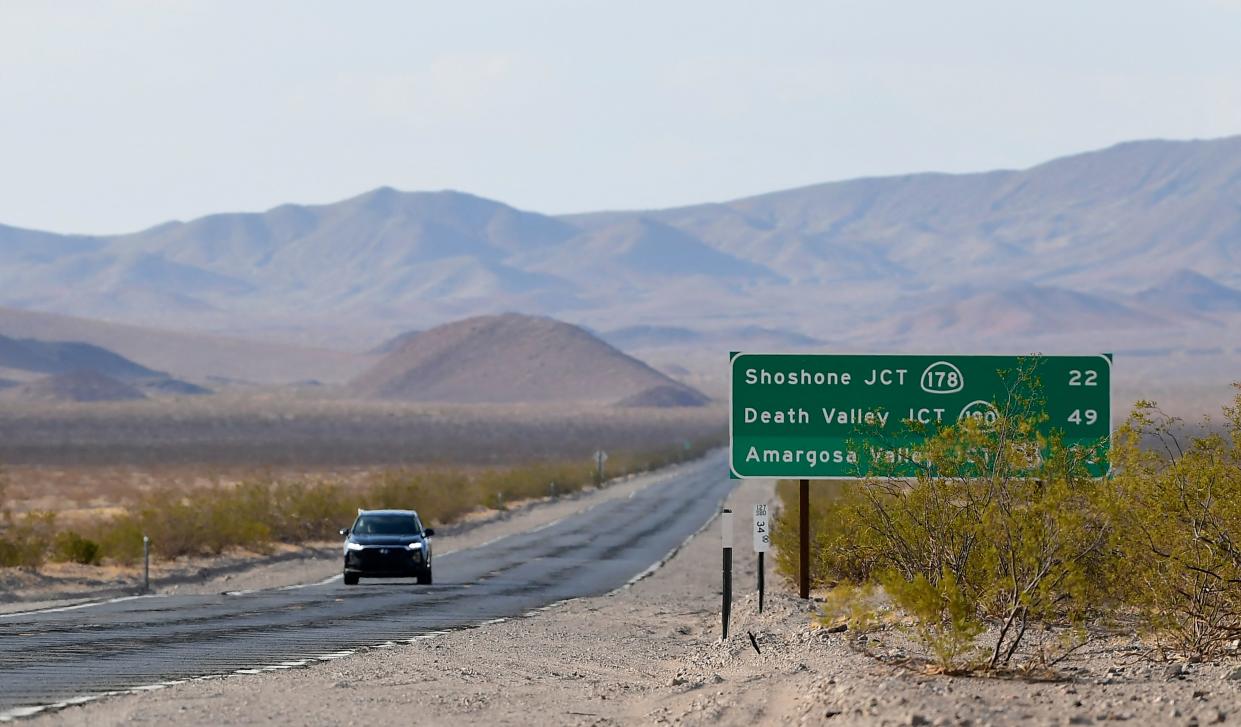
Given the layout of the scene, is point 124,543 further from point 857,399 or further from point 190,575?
point 857,399

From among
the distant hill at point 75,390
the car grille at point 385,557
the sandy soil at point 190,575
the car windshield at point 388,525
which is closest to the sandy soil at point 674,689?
the car grille at point 385,557

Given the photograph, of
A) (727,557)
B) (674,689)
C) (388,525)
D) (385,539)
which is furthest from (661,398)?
(674,689)

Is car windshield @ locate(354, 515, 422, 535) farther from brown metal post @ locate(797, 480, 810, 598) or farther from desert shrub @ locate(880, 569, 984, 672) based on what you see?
desert shrub @ locate(880, 569, 984, 672)

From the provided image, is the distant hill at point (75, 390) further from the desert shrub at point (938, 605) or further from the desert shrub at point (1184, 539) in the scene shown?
the desert shrub at point (938, 605)

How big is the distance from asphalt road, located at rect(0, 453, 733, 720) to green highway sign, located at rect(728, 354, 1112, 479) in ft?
15.4

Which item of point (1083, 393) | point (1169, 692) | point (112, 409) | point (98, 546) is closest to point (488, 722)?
point (1169, 692)

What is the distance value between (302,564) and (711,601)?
41.7 ft

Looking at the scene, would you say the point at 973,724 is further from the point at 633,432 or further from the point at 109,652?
the point at 633,432

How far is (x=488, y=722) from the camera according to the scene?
545 inches

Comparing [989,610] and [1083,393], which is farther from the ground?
[1083,393]

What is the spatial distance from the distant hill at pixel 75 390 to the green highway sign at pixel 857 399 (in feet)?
495

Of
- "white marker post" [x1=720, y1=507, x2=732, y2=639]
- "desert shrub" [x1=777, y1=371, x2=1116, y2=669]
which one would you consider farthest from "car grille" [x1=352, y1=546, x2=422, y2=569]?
"white marker post" [x1=720, y1=507, x2=732, y2=639]

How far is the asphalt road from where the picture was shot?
16.7 meters

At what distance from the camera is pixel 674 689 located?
15.6m
